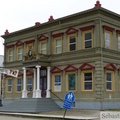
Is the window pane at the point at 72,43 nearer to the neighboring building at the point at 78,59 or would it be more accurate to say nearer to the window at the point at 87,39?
the neighboring building at the point at 78,59

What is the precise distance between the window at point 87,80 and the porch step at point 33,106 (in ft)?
12.7

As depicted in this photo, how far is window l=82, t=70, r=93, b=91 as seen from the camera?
29.8 metres

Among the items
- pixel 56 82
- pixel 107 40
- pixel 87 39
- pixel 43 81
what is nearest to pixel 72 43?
pixel 87 39

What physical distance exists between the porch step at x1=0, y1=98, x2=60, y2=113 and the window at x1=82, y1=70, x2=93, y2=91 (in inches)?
152

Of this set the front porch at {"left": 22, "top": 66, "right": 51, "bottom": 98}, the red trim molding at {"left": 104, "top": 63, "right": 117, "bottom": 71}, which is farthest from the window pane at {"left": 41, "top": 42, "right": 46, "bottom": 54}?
the red trim molding at {"left": 104, "top": 63, "right": 117, "bottom": 71}

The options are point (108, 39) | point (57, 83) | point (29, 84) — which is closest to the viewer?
point (108, 39)

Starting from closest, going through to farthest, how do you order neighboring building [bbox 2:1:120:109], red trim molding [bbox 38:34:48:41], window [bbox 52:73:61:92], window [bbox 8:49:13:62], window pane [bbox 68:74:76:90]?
neighboring building [bbox 2:1:120:109] < window pane [bbox 68:74:76:90] < window [bbox 52:73:61:92] < red trim molding [bbox 38:34:48:41] < window [bbox 8:49:13:62]

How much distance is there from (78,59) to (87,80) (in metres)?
2.40

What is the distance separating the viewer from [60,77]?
33.1 meters

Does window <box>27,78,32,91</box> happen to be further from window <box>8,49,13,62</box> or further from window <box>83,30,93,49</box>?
window <box>83,30,93,49</box>

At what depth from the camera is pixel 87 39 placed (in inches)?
1214

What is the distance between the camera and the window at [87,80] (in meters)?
29.8

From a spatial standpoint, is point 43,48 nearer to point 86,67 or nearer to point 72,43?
point 72,43

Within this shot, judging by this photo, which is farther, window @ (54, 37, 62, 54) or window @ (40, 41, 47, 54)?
window @ (40, 41, 47, 54)
